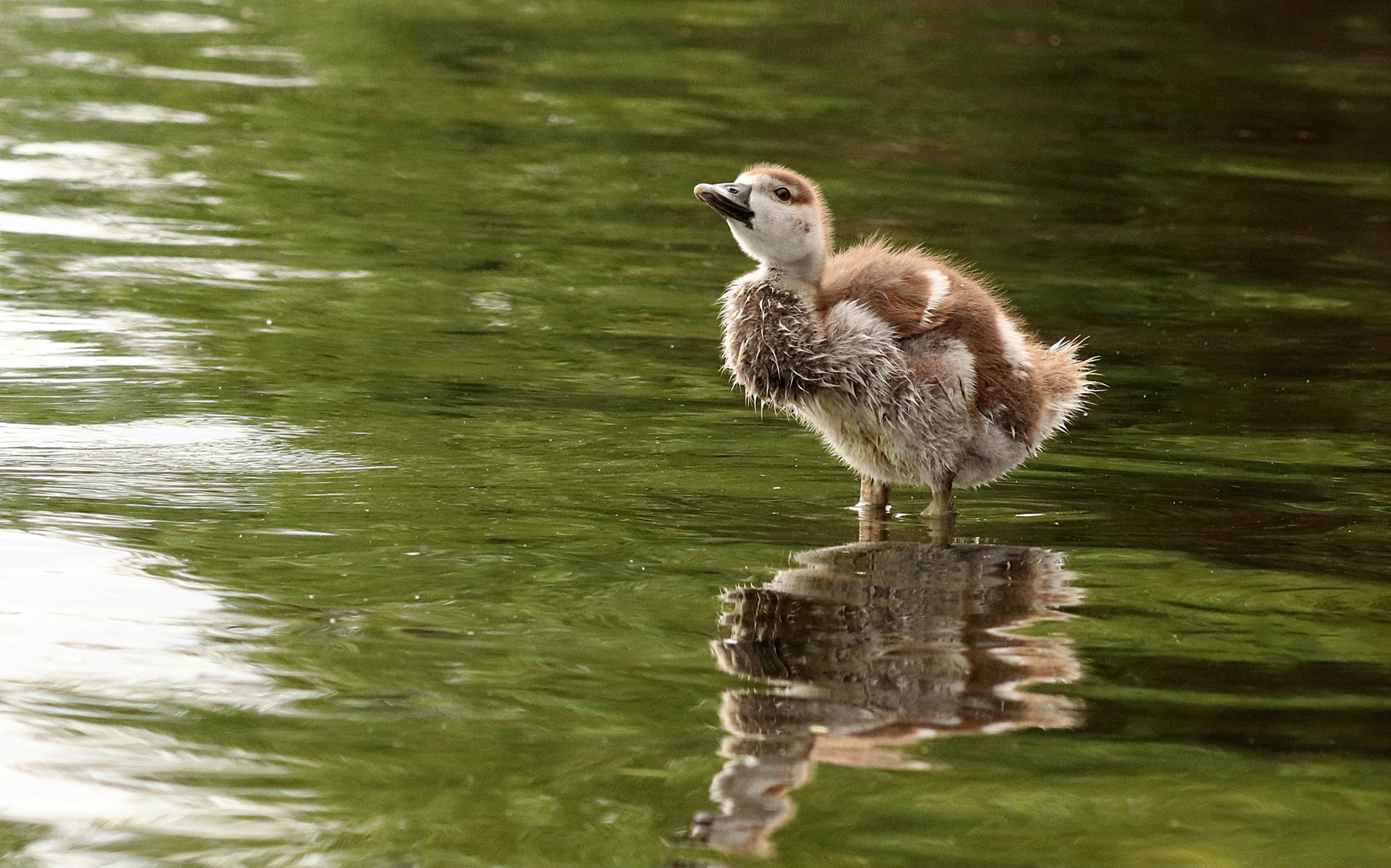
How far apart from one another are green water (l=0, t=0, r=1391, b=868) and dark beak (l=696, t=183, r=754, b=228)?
41.2 inches

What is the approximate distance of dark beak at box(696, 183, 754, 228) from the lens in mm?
6656

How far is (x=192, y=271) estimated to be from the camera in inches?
393

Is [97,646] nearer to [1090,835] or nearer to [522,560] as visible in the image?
[522,560]

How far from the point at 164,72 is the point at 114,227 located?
5.09 m

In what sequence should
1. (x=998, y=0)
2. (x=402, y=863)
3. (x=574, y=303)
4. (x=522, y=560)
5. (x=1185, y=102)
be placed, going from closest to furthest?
(x=402, y=863) → (x=522, y=560) → (x=574, y=303) → (x=1185, y=102) → (x=998, y=0)

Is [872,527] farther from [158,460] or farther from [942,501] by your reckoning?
[158,460]

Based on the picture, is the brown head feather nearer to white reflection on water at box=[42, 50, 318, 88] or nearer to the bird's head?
the bird's head

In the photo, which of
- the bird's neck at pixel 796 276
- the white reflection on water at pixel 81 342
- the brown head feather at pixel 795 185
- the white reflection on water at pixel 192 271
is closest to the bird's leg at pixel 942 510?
the bird's neck at pixel 796 276

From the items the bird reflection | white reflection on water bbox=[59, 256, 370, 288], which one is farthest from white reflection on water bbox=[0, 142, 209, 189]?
the bird reflection

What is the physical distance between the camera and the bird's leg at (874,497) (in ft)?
23.2

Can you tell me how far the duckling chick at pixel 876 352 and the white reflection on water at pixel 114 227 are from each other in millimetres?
4742

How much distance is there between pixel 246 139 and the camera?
13.4 meters

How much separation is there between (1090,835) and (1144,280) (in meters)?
7.31

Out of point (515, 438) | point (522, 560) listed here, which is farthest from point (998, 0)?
point (522, 560)
